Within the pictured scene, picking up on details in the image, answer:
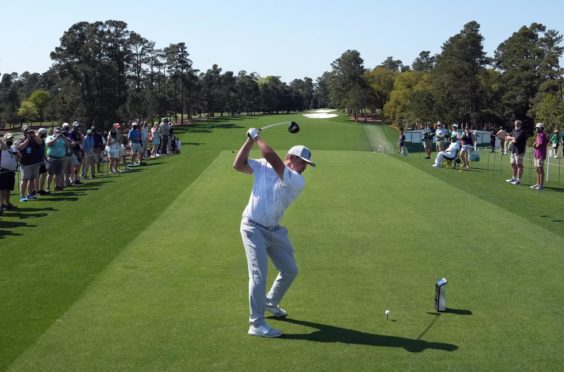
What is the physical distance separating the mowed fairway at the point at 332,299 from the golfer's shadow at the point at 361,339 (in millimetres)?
25

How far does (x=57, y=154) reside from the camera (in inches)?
800

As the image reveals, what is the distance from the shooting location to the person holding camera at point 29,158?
59.7 ft

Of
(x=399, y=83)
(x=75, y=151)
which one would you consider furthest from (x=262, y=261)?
(x=399, y=83)

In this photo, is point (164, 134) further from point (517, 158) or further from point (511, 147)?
point (517, 158)

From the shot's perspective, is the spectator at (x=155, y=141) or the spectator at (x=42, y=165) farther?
the spectator at (x=155, y=141)

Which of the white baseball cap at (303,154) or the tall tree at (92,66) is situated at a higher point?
the tall tree at (92,66)

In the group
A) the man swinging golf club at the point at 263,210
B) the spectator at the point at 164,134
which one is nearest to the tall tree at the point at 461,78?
the spectator at the point at 164,134

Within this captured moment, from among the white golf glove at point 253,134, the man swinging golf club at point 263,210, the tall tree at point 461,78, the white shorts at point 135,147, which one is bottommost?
the white shorts at point 135,147

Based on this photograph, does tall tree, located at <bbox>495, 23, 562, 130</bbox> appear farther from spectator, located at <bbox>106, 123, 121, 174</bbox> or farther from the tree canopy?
spectator, located at <bbox>106, 123, 121, 174</bbox>

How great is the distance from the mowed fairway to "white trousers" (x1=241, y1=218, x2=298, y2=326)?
0.37 meters

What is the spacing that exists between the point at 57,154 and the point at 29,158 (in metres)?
1.94

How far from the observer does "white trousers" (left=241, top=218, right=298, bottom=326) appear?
285 inches

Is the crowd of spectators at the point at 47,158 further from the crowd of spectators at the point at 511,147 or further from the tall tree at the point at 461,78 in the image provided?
the tall tree at the point at 461,78

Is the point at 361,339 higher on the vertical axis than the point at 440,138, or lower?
lower
